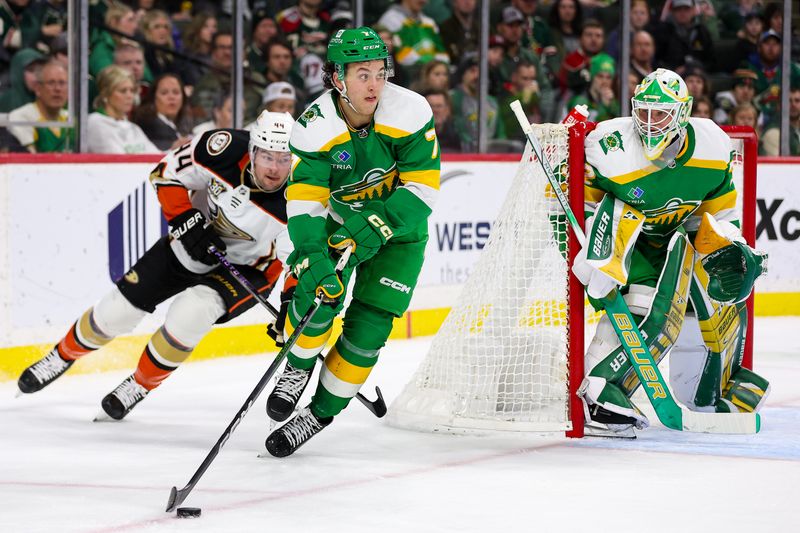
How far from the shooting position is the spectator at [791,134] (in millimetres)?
8500

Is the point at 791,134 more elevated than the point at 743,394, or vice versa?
the point at 791,134

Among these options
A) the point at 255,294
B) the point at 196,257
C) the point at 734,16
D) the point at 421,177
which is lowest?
the point at 255,294

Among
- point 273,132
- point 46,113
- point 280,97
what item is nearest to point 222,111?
point 280,97

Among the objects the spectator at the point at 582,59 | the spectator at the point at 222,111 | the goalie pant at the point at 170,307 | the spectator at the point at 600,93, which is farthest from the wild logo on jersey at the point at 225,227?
the spectator at the point at 582,59

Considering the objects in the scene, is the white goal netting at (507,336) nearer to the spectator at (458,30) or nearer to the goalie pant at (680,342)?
the goalie pant at (680,342)

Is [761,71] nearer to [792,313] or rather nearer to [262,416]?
[792,313]

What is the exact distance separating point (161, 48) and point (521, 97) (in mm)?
2471

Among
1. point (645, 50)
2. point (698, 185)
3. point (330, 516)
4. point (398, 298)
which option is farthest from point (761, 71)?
point (330, 516)

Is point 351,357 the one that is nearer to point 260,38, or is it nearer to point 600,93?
point 260,38

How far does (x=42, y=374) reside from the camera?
4.60 metres

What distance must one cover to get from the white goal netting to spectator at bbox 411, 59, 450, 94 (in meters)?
3.36

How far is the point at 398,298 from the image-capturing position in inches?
152

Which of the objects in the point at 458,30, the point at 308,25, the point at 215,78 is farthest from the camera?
the point at 458,30

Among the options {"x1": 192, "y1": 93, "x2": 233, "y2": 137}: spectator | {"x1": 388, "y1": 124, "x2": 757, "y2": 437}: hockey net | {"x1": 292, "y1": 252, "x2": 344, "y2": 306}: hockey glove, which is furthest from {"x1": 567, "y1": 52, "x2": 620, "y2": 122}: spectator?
{"x1": 292, "y1": 252, "x2": 344, "y2": 306}: hockey glove
